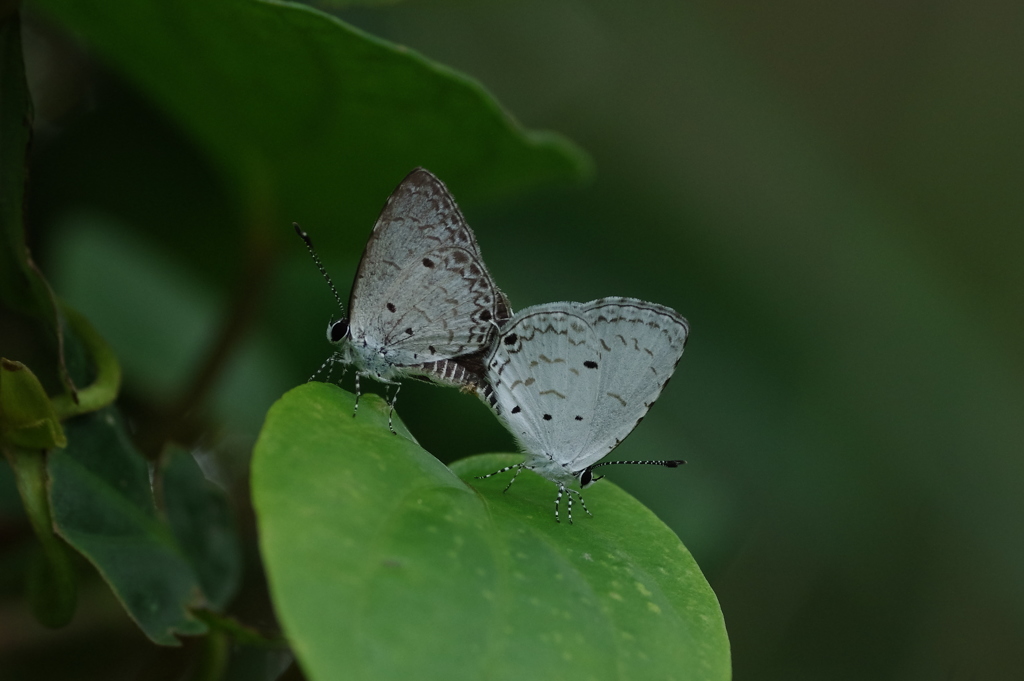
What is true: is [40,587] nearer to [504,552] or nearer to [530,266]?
[504,552]

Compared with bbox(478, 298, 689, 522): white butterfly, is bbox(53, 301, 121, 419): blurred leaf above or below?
below

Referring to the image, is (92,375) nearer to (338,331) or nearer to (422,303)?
(338,331)

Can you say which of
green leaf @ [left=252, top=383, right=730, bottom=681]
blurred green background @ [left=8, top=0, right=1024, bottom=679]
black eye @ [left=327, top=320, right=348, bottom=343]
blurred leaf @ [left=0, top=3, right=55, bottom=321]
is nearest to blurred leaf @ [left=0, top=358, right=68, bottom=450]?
blurred leaf @ [left=0, top=3, right=55, bottom=321]

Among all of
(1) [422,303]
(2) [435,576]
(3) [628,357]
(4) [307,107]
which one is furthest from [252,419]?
(2) [435,576]

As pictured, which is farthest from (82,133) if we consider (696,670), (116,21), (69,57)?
Result: (696,670)

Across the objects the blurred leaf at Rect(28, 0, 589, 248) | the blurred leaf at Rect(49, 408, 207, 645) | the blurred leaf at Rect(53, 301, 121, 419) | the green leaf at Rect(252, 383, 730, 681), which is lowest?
the blurred leaf at Rect(49, 408, 207, 645)

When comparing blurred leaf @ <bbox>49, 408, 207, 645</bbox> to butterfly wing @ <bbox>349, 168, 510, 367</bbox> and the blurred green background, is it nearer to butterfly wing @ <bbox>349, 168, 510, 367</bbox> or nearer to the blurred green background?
butterfly wing @ <bbox>349, 168, 510, 367</bbox>

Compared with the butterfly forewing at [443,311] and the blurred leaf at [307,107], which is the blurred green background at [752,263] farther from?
the butterfly forewing at [443,311]
